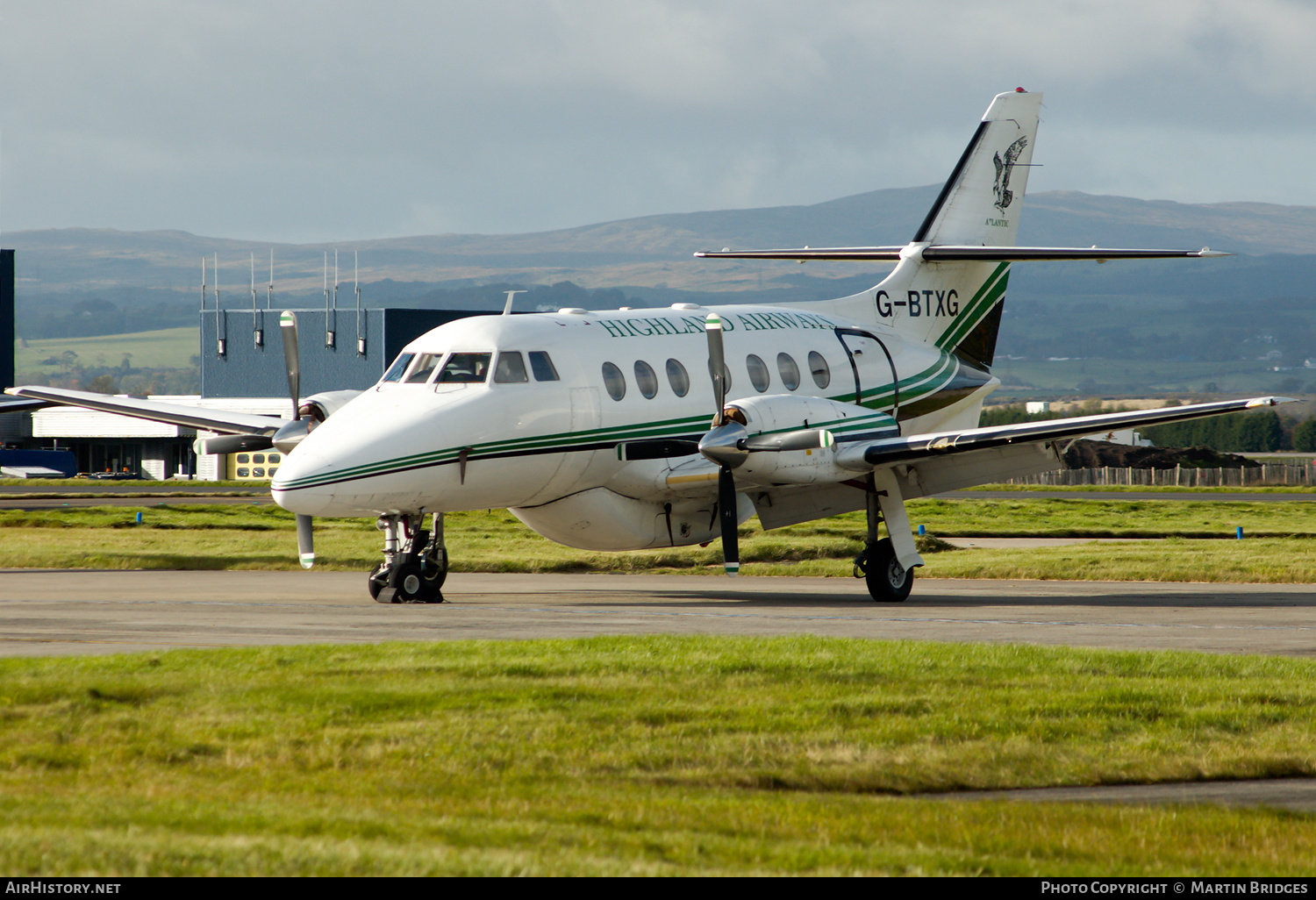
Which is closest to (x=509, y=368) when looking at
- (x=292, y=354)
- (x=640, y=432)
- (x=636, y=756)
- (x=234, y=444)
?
(x=640, y=432)

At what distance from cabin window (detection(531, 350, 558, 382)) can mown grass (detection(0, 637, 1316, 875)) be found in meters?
6.61

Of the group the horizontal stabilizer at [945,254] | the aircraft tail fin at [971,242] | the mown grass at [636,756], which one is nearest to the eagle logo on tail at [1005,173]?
the aircraft tail fin at [971,242]

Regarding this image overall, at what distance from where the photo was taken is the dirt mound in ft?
281

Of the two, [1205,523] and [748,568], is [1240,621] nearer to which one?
[748,568]

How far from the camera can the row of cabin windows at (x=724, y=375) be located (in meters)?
22.0

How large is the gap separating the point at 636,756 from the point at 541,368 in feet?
37.0

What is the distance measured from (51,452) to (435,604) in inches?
3094

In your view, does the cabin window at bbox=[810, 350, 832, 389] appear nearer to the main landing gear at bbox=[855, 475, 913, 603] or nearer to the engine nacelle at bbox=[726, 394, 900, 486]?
the engine nacelle at bbox=[726, 394, 900, 486]

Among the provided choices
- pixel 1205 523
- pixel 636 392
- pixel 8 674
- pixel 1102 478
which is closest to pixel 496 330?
pixel 636 392

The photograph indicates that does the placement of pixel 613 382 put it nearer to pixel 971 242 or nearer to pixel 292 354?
pixel 292 354

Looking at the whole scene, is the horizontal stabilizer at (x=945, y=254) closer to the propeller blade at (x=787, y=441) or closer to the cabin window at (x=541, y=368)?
the propeller blade at (x=787, y=441)

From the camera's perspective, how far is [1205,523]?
44.4 meters

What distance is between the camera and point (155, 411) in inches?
1001

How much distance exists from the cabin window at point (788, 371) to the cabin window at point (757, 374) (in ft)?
1.10
